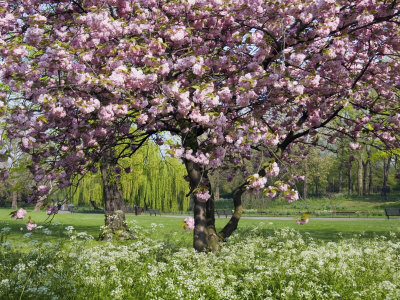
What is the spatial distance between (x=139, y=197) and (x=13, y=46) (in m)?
32.1

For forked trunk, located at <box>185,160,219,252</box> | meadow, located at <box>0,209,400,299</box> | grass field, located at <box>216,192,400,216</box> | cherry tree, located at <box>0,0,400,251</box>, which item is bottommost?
grass field, located at <box>216,192,400,216</box>

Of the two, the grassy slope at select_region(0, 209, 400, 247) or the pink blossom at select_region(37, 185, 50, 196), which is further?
the grassy slope at select_region(0, 209, 400, 247)

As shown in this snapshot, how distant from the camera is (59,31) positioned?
652 centimetres

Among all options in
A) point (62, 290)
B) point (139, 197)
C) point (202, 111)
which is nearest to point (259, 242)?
point (202, 111)

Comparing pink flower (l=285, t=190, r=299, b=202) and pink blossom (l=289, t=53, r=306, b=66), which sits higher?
pink blossom (l=289, t=53, r=306, b=66)

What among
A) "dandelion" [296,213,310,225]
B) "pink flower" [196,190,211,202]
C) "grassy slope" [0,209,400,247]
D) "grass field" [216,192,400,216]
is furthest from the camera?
"grass field" [216,192,400,216]

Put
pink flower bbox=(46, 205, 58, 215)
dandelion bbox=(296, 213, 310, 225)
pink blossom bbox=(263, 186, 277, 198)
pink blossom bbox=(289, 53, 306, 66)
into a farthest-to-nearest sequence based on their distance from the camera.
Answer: pink flower bbox=(46, 205, 58, 215) < pink blossom bbox=(289, 53, 306, 66) < pink blossom bbox=(263, 186, 277, 198) < dandelion bbox=(296, 213, 310, 225)

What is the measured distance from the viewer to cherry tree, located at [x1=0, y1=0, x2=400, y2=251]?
5285 mm

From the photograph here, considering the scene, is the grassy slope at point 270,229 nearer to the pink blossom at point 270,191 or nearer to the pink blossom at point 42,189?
the pink blossom at point 42,189

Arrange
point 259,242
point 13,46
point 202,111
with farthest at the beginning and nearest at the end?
point 259,242, point 202,111, point 13,46

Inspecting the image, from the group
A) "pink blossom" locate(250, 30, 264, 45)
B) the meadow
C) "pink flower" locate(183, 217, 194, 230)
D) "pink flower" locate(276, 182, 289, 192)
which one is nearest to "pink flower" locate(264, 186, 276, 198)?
"pink flower" locate(276, 182, 289, 192)

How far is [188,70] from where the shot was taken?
6.55 metres

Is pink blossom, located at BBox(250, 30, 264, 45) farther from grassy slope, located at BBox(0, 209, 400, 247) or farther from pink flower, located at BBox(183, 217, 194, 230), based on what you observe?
grassy slope, located at BBox(0, 209, 400, 247)

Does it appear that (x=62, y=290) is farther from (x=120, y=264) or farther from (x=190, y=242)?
(x=190, y=242)
